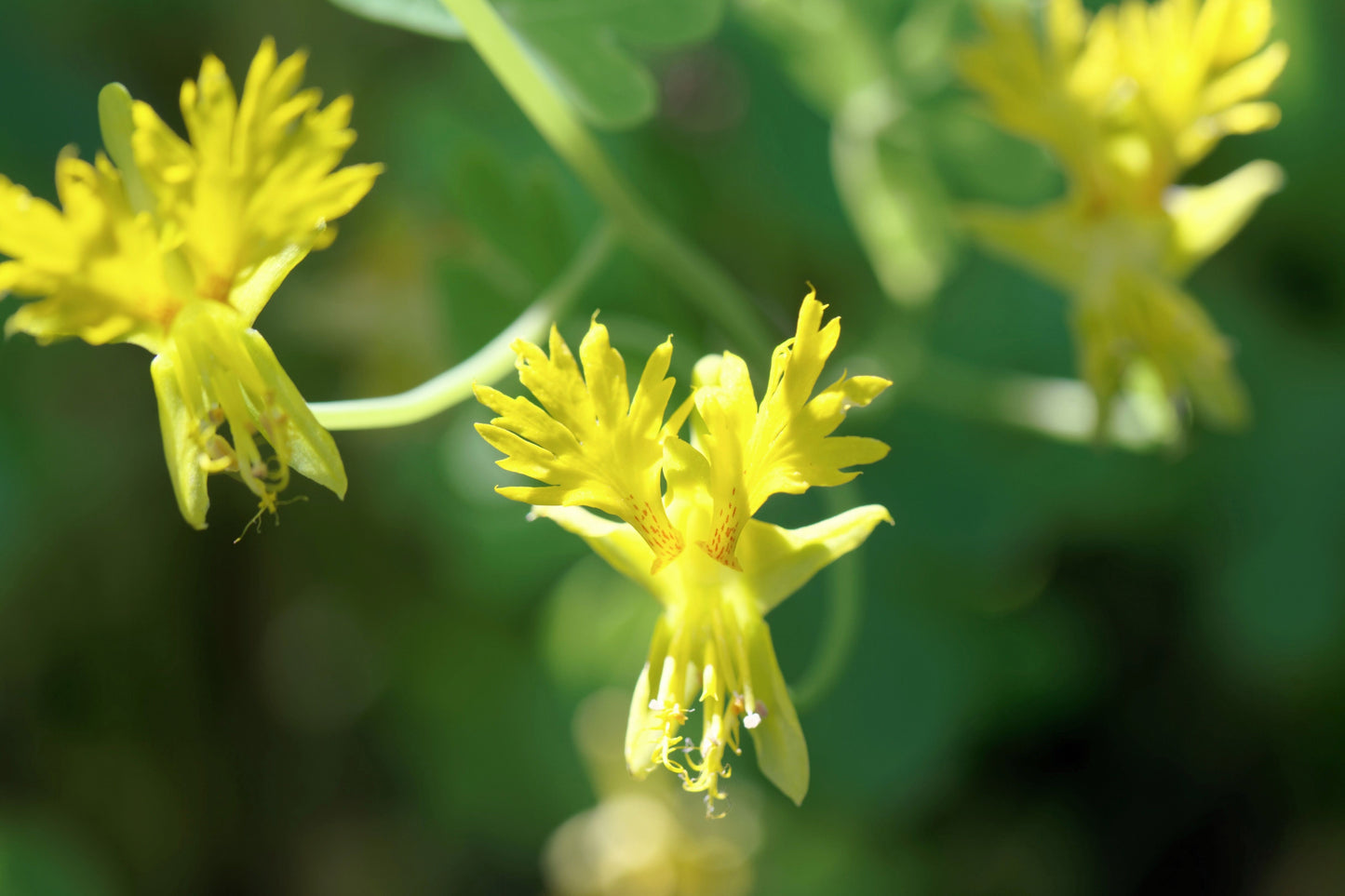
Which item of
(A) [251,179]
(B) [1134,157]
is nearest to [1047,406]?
(B) [1134,157]

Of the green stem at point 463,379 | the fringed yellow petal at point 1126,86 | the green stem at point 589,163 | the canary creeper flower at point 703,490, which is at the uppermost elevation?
the fringed yellow petal at point 1126,86

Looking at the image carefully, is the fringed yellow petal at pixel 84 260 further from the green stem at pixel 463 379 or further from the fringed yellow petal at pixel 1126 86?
the fringed yellow petal at pixel 1126 86

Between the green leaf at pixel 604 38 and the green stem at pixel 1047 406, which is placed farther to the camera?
the green stem at pixel 1047 406

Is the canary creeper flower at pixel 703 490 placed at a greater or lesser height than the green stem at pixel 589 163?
lesser

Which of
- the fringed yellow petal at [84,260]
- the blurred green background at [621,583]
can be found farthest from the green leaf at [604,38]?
the blurred green background at [621,583]

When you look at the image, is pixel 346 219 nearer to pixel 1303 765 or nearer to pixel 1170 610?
pixel 1170 610

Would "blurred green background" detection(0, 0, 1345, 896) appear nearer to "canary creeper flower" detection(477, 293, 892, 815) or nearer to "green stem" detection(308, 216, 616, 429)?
"green stem" detection(308, 216, 616, 429)
